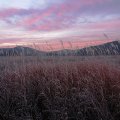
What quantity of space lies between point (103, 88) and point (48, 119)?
50.8 inches

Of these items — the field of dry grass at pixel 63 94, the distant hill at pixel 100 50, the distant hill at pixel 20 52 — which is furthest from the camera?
the distant hill at pixel 20 52

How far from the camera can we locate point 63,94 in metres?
5.45

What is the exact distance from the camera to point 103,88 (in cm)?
550

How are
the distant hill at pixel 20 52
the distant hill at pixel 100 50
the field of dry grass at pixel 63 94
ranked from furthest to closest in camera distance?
the distant hill at pixel 20 52, the distant hill at pixel 100 50, the field of dry grass at pixel 63 94

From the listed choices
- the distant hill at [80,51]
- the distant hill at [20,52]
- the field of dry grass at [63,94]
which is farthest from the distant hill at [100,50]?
the field of dry grass at [63,94]

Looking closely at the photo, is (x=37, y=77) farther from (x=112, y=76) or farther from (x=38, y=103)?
(x=112, y=76)

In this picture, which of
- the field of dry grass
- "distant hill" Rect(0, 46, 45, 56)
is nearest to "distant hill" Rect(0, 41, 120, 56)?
"distant hill" Rect(0, 46, 45, 56)

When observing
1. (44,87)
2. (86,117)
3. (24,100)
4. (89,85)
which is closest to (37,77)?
(44,87)

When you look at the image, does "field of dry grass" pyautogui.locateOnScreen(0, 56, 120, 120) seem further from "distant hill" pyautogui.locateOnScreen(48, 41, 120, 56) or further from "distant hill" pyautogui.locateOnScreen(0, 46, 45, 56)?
"distant hill" pyautogui.locateOnScreen(0, 46, 45, 56)

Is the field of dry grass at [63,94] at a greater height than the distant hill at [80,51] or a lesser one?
lesser

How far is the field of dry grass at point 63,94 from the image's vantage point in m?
4.95

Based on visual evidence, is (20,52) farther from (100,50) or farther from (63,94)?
(63,94)

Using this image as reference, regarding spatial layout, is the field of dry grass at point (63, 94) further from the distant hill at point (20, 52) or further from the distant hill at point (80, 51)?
the distant hill at point (20, 52)

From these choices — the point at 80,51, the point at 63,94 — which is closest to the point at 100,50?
the point at 80,51
